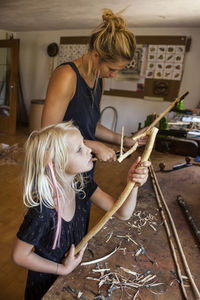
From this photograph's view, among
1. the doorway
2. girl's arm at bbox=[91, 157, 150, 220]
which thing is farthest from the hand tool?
the doorway

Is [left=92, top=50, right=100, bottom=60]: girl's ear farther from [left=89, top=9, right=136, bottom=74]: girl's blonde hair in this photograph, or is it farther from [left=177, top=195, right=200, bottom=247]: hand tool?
[left=177, top=195, right=200, bottom=247]: hand tool

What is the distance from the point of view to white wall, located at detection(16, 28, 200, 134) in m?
4.98

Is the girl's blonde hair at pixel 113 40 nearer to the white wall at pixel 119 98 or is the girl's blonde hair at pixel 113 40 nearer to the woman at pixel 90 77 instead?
the woman at pixel 90 77

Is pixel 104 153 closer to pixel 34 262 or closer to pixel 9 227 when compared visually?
pixel 34 262

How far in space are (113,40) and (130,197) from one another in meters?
0.72

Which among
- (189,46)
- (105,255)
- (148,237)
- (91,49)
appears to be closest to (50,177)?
(105,255)

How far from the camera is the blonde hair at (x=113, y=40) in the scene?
111 centimetres

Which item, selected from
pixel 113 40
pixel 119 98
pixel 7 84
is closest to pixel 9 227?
pixel 113 40

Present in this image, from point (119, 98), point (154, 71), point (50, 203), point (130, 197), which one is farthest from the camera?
point (119, 98)

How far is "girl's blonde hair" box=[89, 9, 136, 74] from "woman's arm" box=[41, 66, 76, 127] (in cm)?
19

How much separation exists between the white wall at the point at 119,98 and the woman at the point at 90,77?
424cm

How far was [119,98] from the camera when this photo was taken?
582 centimetres

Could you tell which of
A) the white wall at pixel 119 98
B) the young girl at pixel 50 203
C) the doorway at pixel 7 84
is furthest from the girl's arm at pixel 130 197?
the doorway at pixel 7 84

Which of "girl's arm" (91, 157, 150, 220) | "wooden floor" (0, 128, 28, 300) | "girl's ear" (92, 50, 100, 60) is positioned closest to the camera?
"girl's arm" (91, 157, 150, 220)
